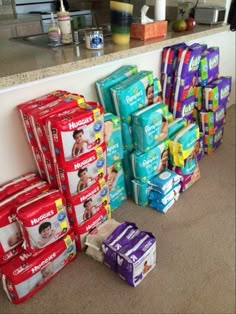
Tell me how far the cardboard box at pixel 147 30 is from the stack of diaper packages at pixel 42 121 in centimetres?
64

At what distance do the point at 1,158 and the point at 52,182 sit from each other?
266mm

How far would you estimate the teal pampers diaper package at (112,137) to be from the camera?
148 cm

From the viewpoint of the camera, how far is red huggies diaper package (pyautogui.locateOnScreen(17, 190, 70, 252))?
1.14 metres

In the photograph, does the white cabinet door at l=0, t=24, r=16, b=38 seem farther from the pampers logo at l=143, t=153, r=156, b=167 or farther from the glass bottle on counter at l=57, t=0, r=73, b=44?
the pampers logo at l=143, t=153, r=156, b=167

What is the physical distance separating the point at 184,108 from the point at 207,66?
356mm

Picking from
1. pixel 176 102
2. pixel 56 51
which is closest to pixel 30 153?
pixel 56 51

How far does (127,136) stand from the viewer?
1.62m

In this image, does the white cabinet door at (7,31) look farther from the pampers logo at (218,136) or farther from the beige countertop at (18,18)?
the pampers logo at (218,136)

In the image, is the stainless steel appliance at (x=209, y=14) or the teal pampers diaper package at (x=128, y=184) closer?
the teal pampers diaper package at (x=128, y=184)

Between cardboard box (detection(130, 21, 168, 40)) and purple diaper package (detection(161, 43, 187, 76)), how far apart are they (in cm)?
14

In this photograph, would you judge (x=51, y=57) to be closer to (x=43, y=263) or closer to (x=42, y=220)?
(x=42, y=220)

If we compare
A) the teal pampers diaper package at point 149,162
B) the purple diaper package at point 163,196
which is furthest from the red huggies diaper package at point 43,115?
the purple diaper package at point 163,196

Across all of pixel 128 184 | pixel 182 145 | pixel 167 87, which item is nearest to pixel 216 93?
pixel 167 87

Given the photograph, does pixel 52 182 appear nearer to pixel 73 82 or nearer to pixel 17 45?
pixel 73 82
